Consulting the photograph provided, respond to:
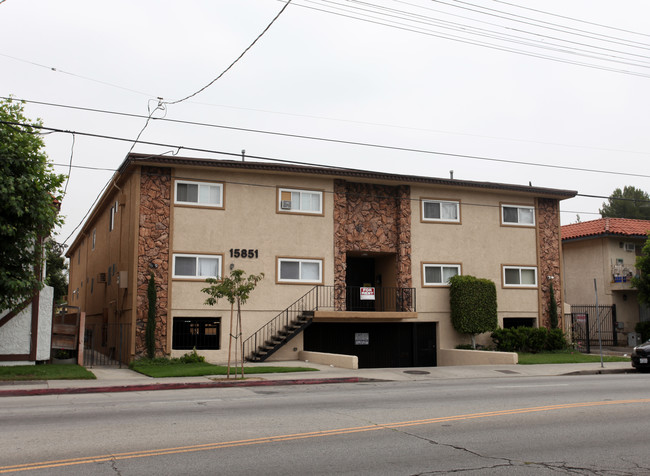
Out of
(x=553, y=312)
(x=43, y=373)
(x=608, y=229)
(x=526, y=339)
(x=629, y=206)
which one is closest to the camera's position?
(x=43, y=373)

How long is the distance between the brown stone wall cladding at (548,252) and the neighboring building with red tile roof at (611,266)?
5.62 meters

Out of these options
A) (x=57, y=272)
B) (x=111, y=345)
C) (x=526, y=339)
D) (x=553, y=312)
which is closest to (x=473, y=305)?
(x=526, y=339)

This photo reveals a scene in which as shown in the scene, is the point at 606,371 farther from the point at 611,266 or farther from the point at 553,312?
the point at 611,266

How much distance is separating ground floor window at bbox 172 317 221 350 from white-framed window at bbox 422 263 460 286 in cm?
917

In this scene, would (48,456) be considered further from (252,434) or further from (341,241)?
(341,241)

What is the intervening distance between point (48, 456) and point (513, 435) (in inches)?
239

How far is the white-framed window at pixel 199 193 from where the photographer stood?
23.9m

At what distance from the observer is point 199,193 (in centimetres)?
2409

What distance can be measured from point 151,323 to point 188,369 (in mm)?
3139

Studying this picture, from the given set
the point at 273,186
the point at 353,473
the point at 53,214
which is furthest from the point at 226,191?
the point at 353,473

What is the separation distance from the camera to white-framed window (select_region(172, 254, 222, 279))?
Answer: 23531 millimetres

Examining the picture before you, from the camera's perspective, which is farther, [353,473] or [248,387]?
[248,387]

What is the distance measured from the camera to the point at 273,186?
25188mm

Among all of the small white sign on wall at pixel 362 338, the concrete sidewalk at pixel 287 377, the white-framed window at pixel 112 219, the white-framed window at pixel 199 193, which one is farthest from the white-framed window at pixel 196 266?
the small white sign on wall at pixel 362 338
